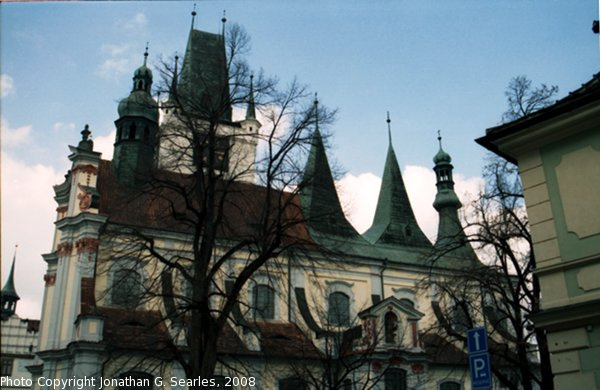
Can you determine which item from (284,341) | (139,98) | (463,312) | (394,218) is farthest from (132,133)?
(463,312)

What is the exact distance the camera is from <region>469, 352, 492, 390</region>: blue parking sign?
28.7 feet

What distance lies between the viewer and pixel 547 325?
1063 cm

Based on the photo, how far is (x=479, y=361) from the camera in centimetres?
906

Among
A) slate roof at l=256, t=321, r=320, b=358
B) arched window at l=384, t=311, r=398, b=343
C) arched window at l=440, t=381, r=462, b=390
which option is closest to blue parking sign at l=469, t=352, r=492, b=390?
slate roof at l=256, t=321, r=320, b=358

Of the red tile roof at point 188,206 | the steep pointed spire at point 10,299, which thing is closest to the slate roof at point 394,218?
the red tile roof at point 188,206

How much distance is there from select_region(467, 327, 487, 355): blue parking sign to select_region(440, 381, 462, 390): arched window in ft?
72.1

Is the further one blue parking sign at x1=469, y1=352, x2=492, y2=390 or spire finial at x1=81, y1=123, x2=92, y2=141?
spire finial at x1=81, y1=123, x2=92, y2=141

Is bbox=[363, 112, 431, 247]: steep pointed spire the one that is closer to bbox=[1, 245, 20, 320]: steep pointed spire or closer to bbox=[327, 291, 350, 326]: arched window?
bbox=[327, 291, 350, 326]: arched window

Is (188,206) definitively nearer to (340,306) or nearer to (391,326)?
(391,326)

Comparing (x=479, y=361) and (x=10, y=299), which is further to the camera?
(x=10, y=299)

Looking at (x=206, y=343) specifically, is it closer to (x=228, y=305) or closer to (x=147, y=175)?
(x=228, y=305)

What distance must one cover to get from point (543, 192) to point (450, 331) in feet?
26.6

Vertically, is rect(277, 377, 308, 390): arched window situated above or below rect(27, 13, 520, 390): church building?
below

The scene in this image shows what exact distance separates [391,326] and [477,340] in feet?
68.0
